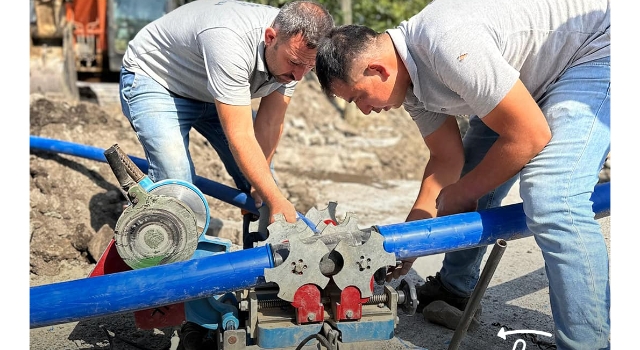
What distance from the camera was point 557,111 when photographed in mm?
2412

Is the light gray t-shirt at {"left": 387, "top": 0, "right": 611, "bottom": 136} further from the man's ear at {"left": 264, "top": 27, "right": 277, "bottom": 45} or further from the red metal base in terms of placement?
the red metal base

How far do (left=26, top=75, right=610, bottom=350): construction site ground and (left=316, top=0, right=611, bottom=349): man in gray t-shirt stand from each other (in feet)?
2.04

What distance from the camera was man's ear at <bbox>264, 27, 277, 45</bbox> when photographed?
124 inches

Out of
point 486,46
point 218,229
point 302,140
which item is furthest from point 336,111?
point 486,46

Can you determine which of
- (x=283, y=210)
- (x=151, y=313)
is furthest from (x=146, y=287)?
(x=283, y=210)

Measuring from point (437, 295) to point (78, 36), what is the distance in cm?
781

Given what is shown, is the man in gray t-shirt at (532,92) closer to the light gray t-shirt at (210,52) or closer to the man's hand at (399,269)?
the man's hand at (399,269)

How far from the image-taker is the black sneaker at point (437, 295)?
329 centimetres

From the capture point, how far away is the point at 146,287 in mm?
2258

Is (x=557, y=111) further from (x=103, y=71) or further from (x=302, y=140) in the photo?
(x=103, y=71)

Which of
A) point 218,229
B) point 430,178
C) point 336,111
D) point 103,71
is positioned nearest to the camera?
point 430,178

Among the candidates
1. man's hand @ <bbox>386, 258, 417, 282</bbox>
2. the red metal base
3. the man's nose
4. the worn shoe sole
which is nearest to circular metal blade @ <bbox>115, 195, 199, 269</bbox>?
the red metal base

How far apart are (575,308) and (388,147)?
6.52 meters

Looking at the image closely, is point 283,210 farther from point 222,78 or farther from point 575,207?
point 575,207
